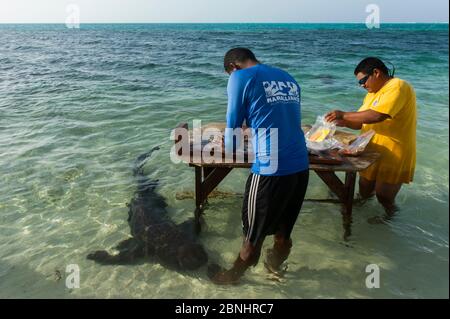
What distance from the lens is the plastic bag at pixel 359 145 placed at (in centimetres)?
439

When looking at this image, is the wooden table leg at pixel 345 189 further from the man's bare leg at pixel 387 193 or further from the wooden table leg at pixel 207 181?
the wooden table leg at pixel 207 181

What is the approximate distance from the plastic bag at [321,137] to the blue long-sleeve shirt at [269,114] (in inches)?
47.0

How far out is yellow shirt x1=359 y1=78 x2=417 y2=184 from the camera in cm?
415

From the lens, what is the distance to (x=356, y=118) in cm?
426

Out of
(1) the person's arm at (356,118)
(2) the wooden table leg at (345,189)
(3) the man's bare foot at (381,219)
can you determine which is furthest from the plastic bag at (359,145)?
(3) the man's bare foot at (381,219)

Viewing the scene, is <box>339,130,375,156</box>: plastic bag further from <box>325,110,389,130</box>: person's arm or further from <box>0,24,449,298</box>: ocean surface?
<box>0,24,449,298</box>: ocean surface

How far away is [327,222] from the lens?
206 inches

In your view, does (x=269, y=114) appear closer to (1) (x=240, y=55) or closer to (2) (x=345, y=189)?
(1) (x=240, y=55)

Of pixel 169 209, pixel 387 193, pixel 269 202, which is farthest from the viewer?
pixel 169 209

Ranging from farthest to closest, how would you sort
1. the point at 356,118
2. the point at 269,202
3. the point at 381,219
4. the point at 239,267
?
the point at 381,219
the point at 356,118
the point at 239,267
the point at 269,202

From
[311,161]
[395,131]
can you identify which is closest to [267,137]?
[311,161]

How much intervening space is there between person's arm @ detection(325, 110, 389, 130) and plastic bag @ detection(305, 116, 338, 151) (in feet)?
0.42

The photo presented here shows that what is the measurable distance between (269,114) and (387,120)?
1.94 metres

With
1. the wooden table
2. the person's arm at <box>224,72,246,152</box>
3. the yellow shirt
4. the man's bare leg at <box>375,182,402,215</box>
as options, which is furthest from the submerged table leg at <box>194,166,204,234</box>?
the man's bare leg at <box>375,182,402,215</box>
